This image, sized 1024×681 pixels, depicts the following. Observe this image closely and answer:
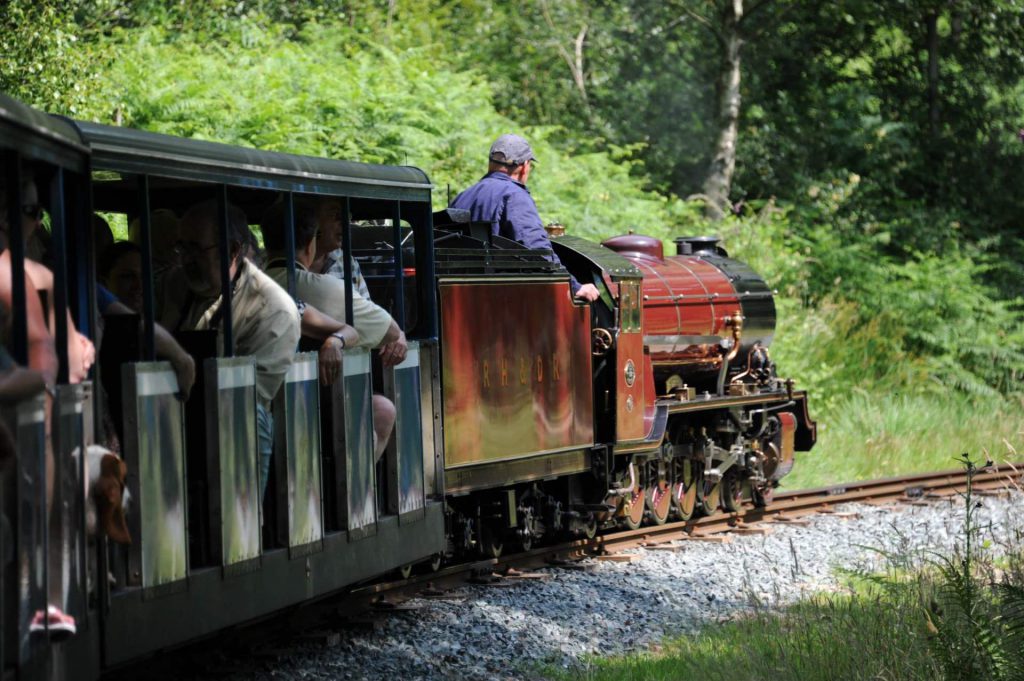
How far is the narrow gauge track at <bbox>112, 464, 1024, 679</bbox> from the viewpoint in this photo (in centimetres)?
718

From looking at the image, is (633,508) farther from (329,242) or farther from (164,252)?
(164,252)

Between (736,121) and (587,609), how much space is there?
15749mm

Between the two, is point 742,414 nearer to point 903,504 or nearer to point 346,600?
point 903,504

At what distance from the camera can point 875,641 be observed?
6254 millimetres

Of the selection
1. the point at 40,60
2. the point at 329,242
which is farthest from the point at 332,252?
the point at 40,60

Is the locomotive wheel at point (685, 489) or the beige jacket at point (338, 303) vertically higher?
the beige jacket at point (338, 303)

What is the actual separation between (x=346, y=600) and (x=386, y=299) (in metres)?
1.80

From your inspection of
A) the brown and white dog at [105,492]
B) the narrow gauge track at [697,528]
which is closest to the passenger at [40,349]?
the brown and white dog at [105,492]

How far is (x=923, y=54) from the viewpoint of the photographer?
1078 inches

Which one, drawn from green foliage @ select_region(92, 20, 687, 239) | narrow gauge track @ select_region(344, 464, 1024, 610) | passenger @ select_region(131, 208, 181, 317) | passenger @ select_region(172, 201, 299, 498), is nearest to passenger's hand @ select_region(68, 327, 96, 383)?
passenger @ select_region(172, 201, 299, 498)

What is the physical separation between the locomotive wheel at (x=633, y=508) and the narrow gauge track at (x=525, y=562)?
0.09 meters

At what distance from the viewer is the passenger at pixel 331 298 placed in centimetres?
686

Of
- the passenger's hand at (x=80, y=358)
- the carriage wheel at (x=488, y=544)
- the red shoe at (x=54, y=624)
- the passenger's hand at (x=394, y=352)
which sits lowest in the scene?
the carriage wheel at (x=488, y=544)

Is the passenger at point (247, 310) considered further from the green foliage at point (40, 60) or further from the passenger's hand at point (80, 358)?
the green foliage at point (40, 60)
